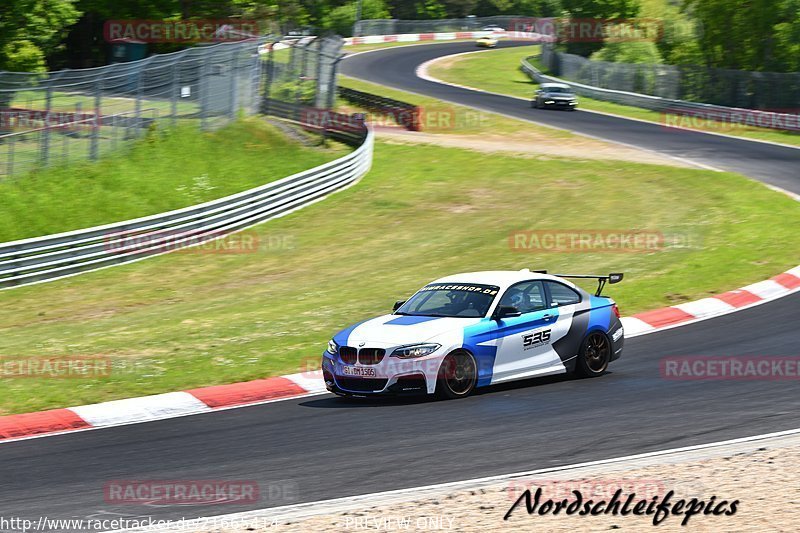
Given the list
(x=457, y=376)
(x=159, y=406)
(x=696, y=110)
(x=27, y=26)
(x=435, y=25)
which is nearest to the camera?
(x=457, y=376)

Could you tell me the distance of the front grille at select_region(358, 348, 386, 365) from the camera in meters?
11.5

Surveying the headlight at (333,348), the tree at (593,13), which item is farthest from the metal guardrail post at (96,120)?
the tree at (593,13)

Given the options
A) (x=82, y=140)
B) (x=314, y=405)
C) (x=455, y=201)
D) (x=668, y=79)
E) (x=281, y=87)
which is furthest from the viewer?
(x=668, y=79)

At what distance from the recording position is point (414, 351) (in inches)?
449

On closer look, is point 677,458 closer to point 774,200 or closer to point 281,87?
point 774,200

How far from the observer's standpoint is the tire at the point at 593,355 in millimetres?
12781

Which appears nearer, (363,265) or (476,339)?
(476,339)

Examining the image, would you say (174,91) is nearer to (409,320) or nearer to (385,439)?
(409,320)

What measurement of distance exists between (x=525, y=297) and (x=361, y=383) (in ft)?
7.58

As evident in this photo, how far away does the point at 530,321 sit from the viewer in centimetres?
1241

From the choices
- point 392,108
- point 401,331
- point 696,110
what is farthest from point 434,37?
point 401,331

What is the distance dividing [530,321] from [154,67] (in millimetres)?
18809

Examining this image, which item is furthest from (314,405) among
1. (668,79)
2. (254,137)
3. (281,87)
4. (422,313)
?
(668,79)

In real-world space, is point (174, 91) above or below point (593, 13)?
below
